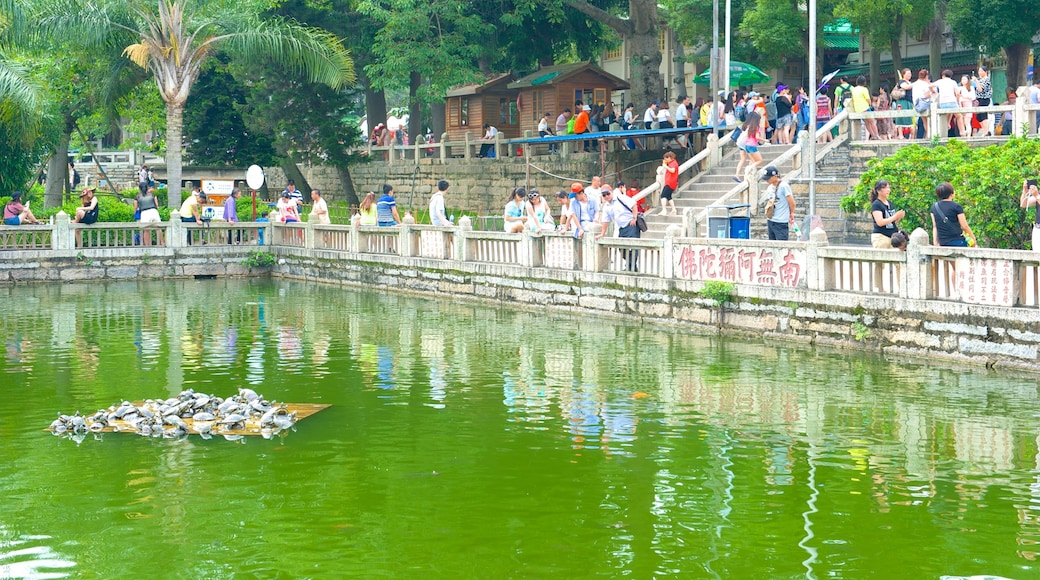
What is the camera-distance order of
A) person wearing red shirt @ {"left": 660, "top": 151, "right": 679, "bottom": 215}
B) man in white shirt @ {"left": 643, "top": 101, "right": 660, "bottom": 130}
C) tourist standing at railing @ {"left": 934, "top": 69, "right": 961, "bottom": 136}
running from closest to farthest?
1. tourist standing at railing @ {"left": 934, "top": 69, "right": 961, "bottom": 136}
2. person wearing red shirt @ {"left": 660, "top": 151, "right": 679, "bottom": 215}
3. man in white shirt @ {"left": 643, "top": 101, "right": 660, "bottom": 130}

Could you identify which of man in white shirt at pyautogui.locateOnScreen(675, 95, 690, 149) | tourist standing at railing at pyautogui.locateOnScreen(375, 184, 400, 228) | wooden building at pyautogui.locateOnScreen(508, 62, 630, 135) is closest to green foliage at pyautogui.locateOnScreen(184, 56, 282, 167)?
wooden building at pyautogui.locateOnScreen(508, 62, 630, 135)

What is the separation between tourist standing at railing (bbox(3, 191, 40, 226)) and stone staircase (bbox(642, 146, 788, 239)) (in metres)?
13.9

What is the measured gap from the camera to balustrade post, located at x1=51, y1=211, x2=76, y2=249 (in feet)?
95.8

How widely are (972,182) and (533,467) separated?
1013 centimetres

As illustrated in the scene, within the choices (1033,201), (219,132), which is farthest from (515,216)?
(219,132)

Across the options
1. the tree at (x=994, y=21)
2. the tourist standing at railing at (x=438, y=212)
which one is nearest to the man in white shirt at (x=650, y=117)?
the tree at (x=994, y=21)

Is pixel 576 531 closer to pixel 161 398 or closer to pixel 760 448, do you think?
pixel 760 448

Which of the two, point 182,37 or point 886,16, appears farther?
point 886,16

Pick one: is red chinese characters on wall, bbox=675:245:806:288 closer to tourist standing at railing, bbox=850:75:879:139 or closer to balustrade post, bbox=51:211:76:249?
tourist standing at railing, bbox=850:75:879:139

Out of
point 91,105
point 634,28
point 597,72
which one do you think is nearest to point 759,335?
point 634,28

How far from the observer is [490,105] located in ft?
142

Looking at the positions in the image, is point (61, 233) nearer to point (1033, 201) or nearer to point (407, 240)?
point (407, 240)

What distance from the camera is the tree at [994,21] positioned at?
32344 mm

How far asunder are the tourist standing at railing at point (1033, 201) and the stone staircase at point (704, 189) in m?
9.40
